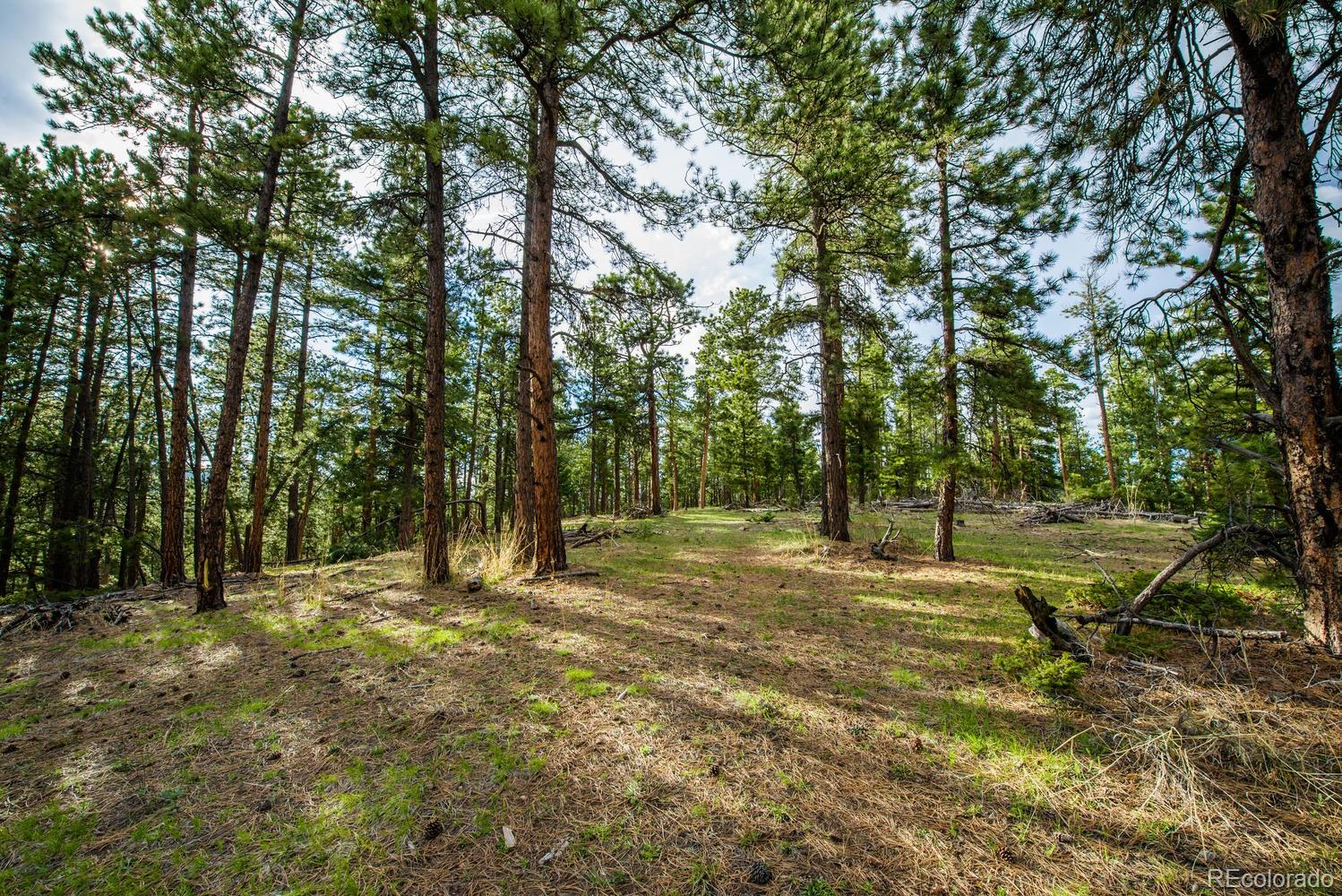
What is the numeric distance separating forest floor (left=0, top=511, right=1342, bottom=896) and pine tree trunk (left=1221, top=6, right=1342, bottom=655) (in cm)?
67

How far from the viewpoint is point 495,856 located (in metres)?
1.82

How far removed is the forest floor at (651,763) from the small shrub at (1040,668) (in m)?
0.12

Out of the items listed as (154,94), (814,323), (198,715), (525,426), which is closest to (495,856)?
(198,715)

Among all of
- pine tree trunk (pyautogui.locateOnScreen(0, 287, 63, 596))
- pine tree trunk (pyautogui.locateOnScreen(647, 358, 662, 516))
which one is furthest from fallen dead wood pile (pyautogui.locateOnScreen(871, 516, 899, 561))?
pine tree trunk (pyautogui.locateOnScreen(0, 287, 63, 596))

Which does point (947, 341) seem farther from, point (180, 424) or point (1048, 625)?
point (180, 424)

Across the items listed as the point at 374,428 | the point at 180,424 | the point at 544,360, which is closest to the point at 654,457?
the point at 374,428

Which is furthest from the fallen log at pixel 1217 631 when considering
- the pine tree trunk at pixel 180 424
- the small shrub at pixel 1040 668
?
the pine tree trunk at pixel 180 424

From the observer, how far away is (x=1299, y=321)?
3215 mm

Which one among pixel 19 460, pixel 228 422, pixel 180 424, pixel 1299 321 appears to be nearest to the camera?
pixel 1299 321

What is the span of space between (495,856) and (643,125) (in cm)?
823

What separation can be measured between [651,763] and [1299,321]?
5435 mm

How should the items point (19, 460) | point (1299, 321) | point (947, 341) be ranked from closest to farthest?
1. point (1299, 321)
2. point (947, 341)
3. point (19, 460)

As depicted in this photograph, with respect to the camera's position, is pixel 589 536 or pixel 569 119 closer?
pixel 569 119

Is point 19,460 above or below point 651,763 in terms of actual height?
above
